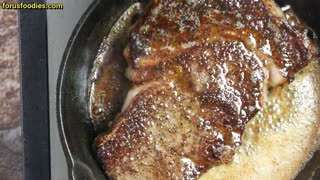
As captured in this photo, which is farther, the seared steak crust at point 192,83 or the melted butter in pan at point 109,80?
the melted butter in pan at point 109,80

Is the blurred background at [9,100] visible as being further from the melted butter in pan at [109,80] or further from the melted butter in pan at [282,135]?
the melted butter in pan at [282,135]

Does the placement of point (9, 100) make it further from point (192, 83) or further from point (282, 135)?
point (282, 135)

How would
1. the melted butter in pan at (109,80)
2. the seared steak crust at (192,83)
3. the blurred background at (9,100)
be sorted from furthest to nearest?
the blurred background at (9,100) < the melted butter in pan at (109,80) < the seared steak crust at (192,83)

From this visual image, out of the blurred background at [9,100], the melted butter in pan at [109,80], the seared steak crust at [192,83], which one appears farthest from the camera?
the blurred background at [9,100]


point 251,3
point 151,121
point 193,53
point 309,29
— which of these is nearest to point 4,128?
point 151,121

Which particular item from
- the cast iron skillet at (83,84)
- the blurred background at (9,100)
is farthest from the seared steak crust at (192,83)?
the blurred background at (9,100)

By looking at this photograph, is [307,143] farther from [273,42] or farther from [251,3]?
[251,3]

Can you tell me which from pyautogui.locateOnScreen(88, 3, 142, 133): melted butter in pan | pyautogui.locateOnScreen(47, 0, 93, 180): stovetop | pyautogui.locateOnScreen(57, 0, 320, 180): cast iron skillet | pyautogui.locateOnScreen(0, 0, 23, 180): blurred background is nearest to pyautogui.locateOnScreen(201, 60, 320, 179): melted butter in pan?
pyautogui.locateOnScreen(57, 0, 320, 180): cast iron skillet
